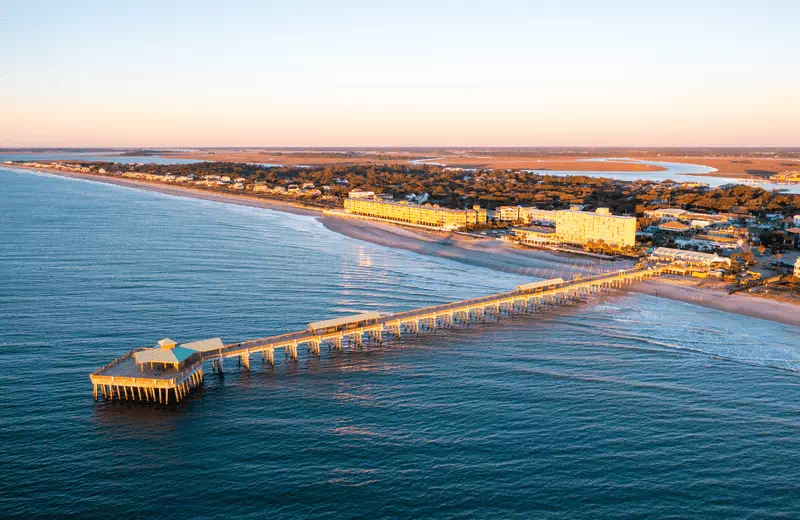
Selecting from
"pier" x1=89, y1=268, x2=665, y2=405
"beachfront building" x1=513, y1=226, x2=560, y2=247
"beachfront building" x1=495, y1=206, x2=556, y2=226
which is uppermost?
"beachfront building" x1=495, y1=206, x2=556, y2=226

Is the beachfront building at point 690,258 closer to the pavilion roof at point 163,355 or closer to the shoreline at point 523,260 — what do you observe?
the shoreline at point 523,260

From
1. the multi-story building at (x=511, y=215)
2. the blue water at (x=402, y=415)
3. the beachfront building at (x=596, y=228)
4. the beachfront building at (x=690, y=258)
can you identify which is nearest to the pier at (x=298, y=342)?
the blue water at (x=402, y=415)

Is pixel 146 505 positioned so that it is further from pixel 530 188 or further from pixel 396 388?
pixel 530 188

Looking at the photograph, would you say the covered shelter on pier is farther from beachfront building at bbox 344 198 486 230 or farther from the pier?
beachfront building at bbox 344 198 486 230

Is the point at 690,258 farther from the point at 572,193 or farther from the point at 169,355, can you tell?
the point at 572,193

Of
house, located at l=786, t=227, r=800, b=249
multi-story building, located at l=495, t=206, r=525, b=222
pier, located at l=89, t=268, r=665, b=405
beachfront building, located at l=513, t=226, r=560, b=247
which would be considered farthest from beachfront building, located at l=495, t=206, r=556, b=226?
pier, located at l=89, t=268, r=665, b=405
